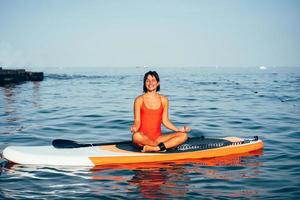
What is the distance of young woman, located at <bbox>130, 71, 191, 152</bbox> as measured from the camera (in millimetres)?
7320

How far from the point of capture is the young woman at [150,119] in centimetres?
732

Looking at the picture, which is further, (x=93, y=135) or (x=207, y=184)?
(x=93, y=135)

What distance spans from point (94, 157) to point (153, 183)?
67.9 inches

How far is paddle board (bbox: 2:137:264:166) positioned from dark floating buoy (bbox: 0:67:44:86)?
145 ft

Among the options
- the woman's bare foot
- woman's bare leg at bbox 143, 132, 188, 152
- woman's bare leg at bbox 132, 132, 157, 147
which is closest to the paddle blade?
woman's bare leg at bbox 132, 132, 157, 147

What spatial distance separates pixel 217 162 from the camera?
311 inches

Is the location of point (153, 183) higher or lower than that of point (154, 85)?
lower

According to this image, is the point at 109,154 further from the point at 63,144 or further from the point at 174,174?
the point at 174,174

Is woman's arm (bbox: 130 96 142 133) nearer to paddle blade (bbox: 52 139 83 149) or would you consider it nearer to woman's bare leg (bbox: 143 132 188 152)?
woman's bare leg (bbox: 143 132 188 152)

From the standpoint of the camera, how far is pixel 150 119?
7406 mm

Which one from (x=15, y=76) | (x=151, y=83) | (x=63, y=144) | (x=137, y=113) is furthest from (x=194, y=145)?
(x=15, y=76)

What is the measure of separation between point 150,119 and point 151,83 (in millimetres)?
791

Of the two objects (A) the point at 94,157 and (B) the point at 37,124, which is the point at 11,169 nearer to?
(A) the point at 94,157

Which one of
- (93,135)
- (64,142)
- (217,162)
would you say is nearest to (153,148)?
(217,162)
